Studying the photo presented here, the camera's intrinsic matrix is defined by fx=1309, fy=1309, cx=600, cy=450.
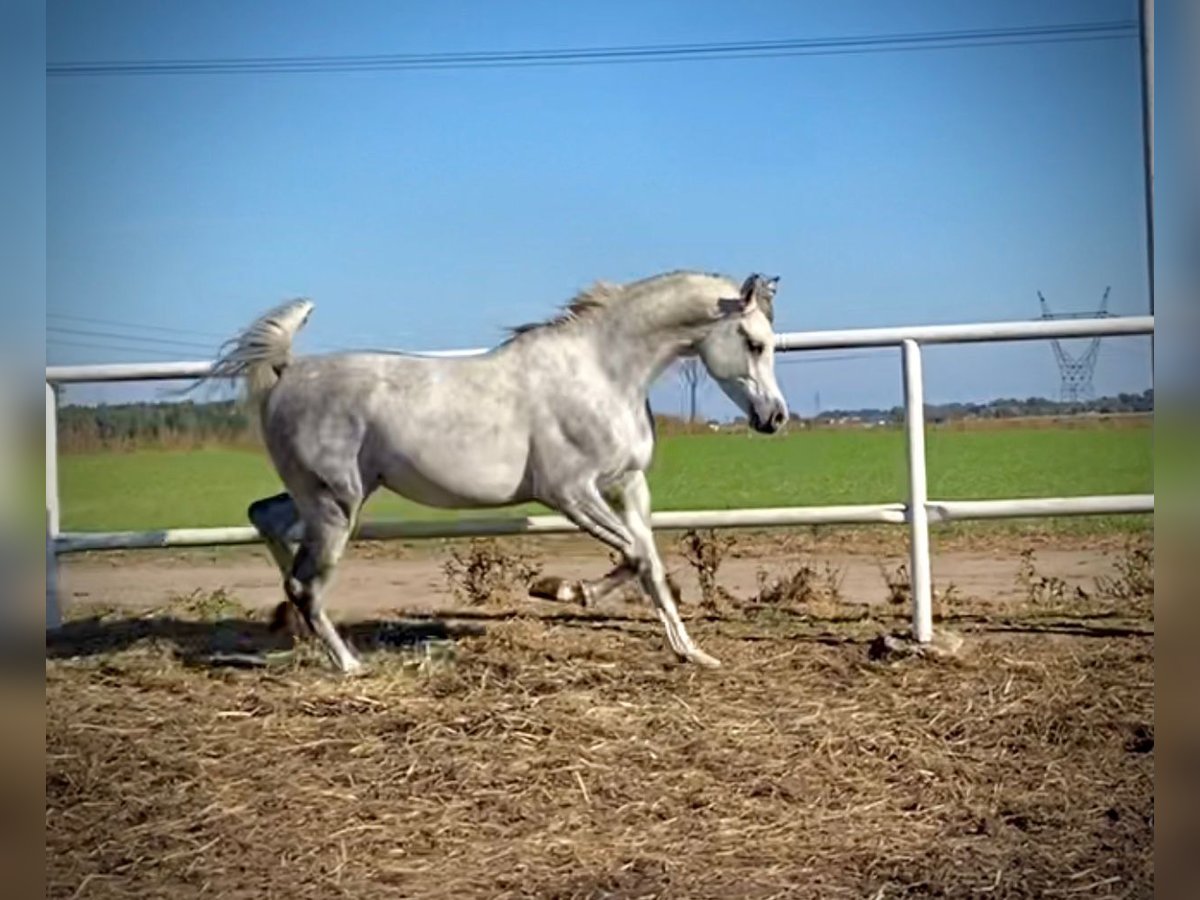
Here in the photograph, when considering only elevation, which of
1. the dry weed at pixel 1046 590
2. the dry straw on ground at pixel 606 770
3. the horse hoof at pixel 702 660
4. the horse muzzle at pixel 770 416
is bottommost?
the dry straw on ground at pixel 606 770

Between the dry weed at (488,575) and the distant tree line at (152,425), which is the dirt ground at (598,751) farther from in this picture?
the distant tree line at (152,425)

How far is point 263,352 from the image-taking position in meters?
4.94

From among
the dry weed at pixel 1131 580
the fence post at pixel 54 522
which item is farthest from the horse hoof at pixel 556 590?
the dry weed at pixel 1131 580

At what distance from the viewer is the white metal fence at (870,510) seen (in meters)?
5.14

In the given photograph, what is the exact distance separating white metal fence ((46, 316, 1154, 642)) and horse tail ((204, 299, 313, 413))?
0.42m

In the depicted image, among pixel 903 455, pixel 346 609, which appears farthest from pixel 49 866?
pixel 903 455

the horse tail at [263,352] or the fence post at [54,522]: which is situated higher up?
the horse tail at [263,352]

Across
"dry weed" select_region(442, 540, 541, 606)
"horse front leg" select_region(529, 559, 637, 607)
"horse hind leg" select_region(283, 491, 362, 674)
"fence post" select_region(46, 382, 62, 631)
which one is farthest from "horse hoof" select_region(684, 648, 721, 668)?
"fence post" select_region(46, 382, 62, 631)

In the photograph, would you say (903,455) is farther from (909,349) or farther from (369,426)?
(369,426)

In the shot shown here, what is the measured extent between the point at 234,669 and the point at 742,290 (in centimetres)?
237

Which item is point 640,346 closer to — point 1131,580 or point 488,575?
point 488,575

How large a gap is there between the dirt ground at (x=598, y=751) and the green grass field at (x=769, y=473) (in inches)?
17.1

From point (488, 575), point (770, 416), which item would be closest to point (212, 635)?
point (488, 575)

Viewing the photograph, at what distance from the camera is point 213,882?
3156 mm
